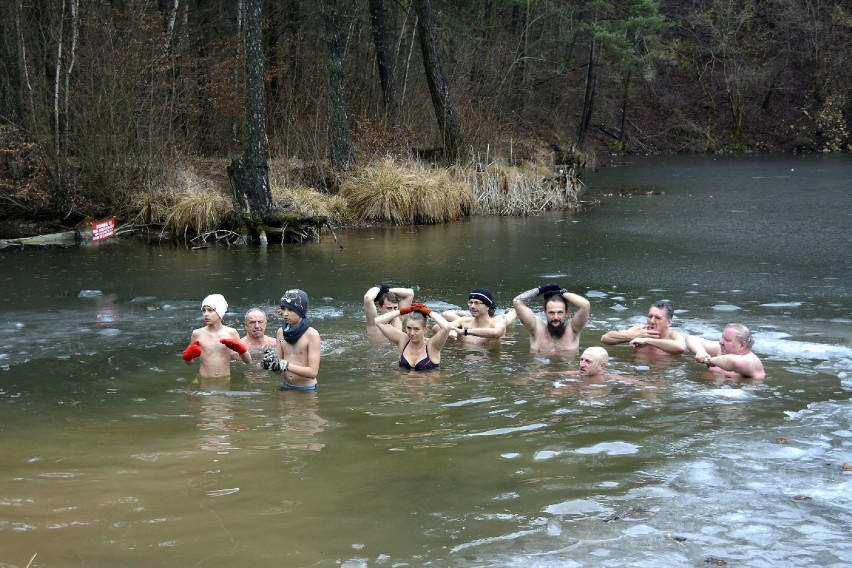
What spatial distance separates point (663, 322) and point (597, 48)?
1563 inches

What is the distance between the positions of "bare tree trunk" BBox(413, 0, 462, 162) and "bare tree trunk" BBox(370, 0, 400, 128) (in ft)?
3.95

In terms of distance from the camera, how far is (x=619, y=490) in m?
6.02

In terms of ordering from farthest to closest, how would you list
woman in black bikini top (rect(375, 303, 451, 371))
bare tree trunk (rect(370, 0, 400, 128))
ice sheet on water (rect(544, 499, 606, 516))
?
bare tree trunk (rect(370, 0, 400, 128)), woman in black bikini top (rect(375, 303, 451, 371)), ice sheet on water (rect(544, 499, 606, 516))

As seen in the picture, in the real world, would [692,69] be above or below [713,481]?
above

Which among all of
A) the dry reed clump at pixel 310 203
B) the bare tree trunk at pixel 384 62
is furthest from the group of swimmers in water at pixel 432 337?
the bare tree trunk at pixel 384 62

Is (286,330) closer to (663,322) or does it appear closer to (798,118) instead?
(663,322)

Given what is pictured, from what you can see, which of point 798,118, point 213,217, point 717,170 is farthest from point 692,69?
point 213,217

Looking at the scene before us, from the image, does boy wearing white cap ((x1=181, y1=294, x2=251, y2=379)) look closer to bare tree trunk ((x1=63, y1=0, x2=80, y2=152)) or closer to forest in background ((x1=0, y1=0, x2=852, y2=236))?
forest in background ((x1=0, y1=0, x2=852, y2=236))

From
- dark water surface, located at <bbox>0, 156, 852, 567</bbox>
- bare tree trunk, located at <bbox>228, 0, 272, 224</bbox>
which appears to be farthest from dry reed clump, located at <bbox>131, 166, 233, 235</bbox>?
dark water surface, located at <bbox>0, 156, 852, 567</bbox>

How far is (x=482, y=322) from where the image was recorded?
1051cm

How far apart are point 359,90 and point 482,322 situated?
2047 cm

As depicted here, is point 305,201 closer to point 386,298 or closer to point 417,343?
point 386,298

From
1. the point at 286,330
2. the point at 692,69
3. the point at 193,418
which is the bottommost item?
the point at 193,418

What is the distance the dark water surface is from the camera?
17.3 ft
